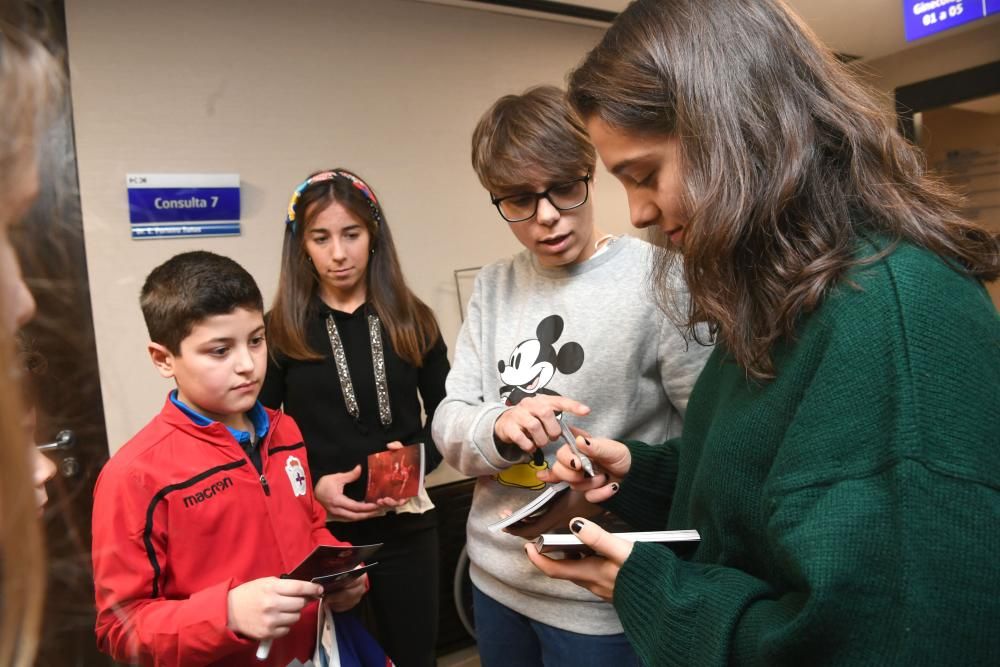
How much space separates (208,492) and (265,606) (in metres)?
0.24

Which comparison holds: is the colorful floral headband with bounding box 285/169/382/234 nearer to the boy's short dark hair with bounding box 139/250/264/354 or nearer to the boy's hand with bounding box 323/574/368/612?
the boy's short dark hair with bounding box 139/250/264/354

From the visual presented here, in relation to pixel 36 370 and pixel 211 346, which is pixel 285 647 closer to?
pixel 211 346

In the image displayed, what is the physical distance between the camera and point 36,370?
1.21 feet

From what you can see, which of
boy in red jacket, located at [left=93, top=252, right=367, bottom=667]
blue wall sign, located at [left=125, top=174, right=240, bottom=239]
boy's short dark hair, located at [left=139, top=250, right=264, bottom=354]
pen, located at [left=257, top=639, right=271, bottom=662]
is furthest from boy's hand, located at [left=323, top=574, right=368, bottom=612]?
blue wall sign, located at [left=125, top=174, right=240, bottom=239]

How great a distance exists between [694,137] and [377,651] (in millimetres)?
1064

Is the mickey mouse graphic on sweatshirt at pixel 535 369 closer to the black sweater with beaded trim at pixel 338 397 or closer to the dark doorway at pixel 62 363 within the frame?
the black sweater with beaded trim at pixel 338 397

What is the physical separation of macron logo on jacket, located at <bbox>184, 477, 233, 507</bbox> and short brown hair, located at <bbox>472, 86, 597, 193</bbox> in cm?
77

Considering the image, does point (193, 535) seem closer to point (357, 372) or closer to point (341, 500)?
point (341, 500)

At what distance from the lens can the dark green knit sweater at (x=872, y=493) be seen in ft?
1.96

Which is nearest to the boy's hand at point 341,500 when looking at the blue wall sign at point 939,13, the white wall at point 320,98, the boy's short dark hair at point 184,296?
the boy's short dark hair at point 184,296

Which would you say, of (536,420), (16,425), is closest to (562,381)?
(536,420)

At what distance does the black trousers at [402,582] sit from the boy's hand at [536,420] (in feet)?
2.33

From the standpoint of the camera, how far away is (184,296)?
1.26 metres

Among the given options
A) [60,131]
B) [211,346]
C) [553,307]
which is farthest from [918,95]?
[60,131]
